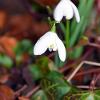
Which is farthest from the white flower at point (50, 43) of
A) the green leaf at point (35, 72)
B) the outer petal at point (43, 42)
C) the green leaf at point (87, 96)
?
the green leaf at point (35, 72)

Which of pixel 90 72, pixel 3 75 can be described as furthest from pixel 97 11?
pixel 3 75

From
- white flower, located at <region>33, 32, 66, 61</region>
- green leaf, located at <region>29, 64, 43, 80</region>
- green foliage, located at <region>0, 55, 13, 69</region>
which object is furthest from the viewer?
green foliage, located at <region>0, 55, 13, 69</region>

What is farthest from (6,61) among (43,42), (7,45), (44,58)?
(43,42)

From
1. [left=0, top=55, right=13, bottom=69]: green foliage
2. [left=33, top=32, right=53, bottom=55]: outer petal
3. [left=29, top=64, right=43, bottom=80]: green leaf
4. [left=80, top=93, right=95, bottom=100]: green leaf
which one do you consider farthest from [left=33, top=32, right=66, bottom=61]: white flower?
[left=0, top=55, right=13, bottom=69]: green foliage

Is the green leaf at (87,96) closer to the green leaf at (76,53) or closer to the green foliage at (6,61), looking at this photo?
the green leaf at (76,53)

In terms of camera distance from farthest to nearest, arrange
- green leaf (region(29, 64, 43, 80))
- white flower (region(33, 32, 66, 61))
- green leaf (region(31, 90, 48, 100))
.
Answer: green leaf (region(29, 64, 43, 80)) < green leaf (region(31, 90, 48, 100)) < white flower (region(33, 32, 66, 61))

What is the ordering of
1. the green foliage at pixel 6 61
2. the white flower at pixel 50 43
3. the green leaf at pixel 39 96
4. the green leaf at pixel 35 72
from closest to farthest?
the white flower at pixel 50 43, the green leaf at pixel 39 96, the green leaf at pixel 35 72, the green foliage at pixel 6 61

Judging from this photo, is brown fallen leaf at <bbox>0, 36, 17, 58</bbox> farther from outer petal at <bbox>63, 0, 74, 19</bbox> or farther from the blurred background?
outer petal at <bbox>63, 0, 74, 19</bbox>
